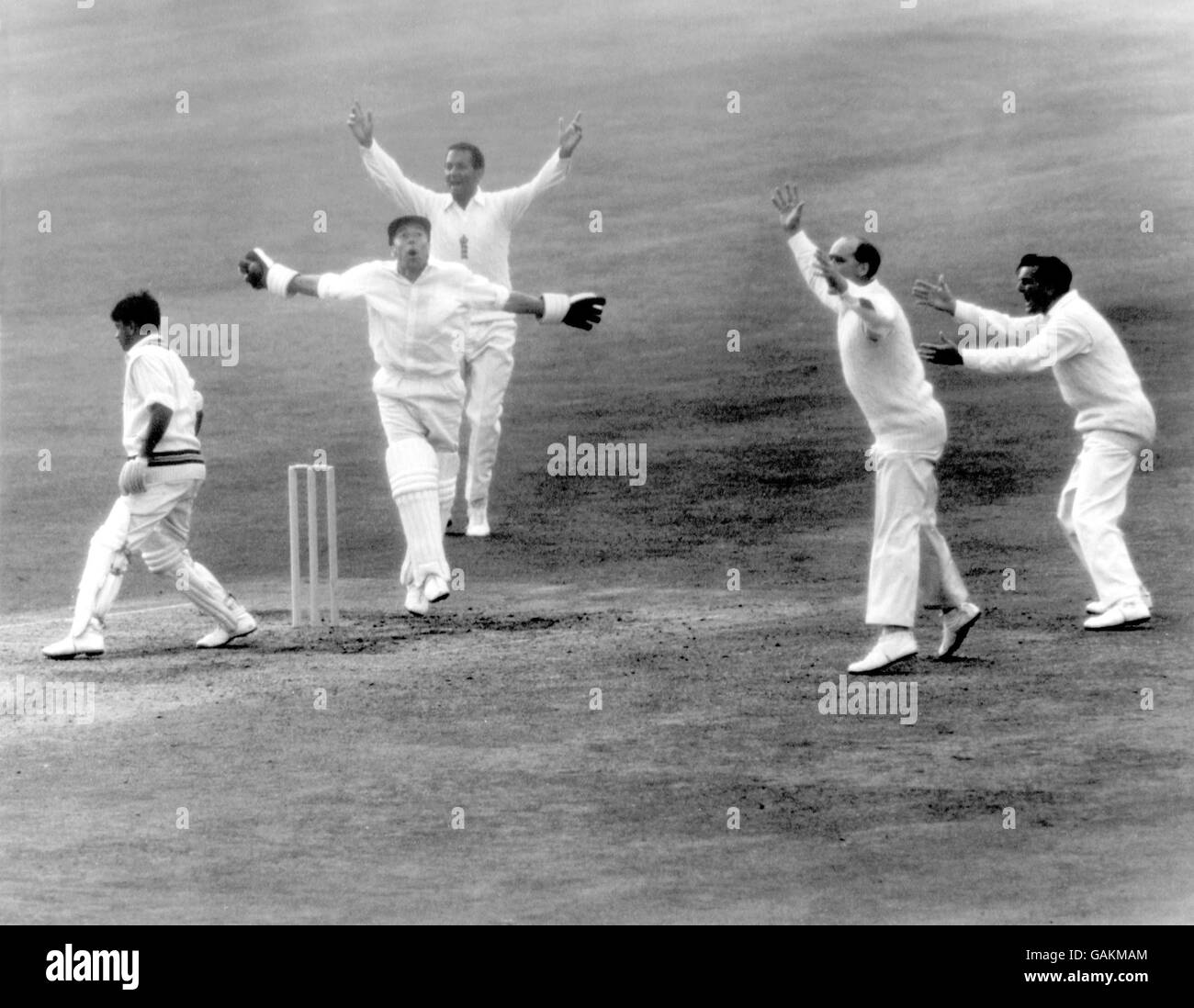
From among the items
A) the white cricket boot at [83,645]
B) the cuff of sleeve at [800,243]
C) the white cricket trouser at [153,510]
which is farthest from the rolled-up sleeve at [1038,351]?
the white cricket boot at [83,645]

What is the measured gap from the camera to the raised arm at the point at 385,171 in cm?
1334

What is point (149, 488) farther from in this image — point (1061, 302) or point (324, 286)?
point (1061, 302)

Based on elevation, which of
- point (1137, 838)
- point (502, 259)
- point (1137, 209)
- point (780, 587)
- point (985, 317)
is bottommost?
point (1137, 838)

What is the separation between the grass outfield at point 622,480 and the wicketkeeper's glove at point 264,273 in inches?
74.1

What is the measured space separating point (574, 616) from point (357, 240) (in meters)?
9.47

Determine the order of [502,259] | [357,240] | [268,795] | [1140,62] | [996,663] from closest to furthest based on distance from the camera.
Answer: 1. [268,795]
2. [996,663]
3. [502,259]
4. [1140,62]
5. [357,240]

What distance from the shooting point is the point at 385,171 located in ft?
44.5

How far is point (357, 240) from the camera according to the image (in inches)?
807

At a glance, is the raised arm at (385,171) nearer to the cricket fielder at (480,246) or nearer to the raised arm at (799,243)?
the cricket fielder at (480,246)

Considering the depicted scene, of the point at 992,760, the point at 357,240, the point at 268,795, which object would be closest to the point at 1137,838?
the point at 992,760

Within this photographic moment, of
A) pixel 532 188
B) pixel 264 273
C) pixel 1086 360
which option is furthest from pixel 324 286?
pixel 1086 360

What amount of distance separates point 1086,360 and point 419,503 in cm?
359

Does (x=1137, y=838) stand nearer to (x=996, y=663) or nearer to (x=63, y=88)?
(x=996, y=663)

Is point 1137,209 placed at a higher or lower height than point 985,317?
higher
